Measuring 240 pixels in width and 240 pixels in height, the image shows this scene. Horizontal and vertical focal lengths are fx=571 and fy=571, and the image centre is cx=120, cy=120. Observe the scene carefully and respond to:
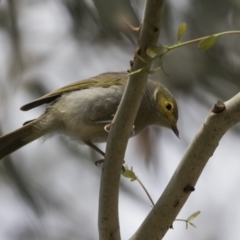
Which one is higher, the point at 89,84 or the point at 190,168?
the point at 89,84

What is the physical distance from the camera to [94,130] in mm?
3949

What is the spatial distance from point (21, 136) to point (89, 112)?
628 mm

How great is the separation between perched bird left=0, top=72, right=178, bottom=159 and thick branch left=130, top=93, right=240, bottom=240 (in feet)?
4.53

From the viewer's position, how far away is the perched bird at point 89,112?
3949 mm

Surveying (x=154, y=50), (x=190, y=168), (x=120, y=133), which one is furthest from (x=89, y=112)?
(x=154, y=50)

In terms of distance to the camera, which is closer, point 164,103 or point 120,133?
point 120,133

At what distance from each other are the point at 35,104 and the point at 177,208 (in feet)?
6.06

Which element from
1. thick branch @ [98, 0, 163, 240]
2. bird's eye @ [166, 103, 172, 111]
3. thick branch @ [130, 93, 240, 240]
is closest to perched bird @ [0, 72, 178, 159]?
bird's eye @ [166, 103, 172, 111]

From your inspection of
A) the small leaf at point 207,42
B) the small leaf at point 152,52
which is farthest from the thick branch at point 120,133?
the small leaf at point 207,42

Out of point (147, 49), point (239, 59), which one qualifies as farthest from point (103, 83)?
point (147, 49)

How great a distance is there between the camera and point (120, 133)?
2.49 m

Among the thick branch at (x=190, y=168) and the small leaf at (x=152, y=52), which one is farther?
the thick branch at (x=190, y=168)

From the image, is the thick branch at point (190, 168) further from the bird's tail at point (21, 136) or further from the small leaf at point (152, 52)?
the bird's tail at point (21, 136)

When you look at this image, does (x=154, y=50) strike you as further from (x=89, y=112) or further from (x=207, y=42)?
(x=89, y=112)
